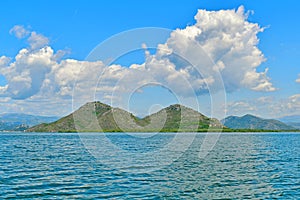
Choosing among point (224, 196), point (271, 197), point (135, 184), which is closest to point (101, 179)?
point (135, 184)

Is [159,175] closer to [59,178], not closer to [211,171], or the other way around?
[211,171]

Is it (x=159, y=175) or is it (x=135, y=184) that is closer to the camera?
(x=135, y=184)

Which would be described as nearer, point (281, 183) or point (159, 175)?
point (281, 183)

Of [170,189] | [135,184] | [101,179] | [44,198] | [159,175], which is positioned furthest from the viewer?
[159,175]

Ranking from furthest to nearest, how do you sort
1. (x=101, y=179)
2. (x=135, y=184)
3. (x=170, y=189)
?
(x=101, y=179), (x=135, y=184), (x=170, y=189)

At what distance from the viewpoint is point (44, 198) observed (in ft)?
117

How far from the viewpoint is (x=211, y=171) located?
55.9m

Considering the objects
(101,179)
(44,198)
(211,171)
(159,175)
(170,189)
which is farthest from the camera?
(211,171)

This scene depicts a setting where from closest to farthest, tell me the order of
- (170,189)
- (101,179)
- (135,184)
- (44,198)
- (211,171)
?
(44,198) → (170,189) → (135,184) → (101,179) → (211,171)

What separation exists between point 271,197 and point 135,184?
15.7 metres

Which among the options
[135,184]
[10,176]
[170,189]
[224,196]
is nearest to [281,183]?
[224,196]

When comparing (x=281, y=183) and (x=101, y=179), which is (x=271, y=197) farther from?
(x=101, y=179)

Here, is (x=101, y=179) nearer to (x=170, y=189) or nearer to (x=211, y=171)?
(x=170, y=189)

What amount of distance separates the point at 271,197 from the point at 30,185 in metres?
27.6
